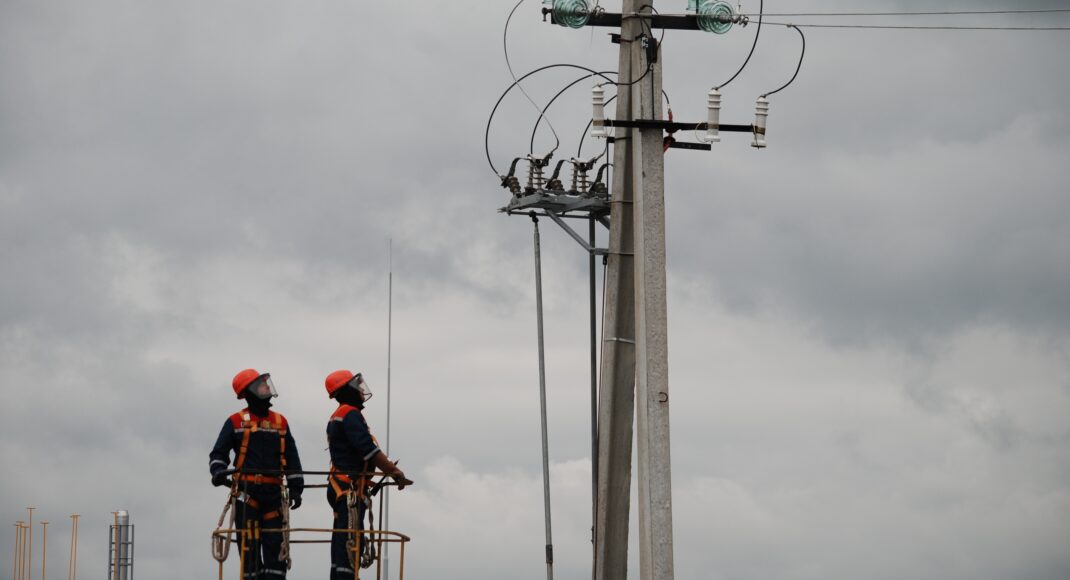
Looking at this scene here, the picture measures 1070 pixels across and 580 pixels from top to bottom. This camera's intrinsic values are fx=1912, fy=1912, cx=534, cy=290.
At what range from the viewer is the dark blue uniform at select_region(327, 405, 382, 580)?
69.4 ft

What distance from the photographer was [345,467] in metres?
21.4

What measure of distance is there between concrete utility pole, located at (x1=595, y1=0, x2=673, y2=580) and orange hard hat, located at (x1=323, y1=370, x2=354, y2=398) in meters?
3.78

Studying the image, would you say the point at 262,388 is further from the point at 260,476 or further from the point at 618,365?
the point at 618,365

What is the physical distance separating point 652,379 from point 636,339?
0.53 meters

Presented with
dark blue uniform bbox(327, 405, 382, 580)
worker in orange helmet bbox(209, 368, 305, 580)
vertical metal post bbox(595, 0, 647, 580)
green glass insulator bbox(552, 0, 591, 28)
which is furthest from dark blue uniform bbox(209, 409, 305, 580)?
green glass insulator bbox(552, 0, 591, 28)

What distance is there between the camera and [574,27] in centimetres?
2408

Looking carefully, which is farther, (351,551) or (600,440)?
(600,440)

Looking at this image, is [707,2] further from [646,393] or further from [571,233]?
[646,393]

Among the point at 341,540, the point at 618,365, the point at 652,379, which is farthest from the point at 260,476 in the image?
the point at 618,365

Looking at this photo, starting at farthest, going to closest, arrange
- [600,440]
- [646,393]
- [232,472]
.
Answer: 1. [600,440]
2. [646,393]
3. [232,472]

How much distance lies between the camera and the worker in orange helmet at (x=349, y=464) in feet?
69.4

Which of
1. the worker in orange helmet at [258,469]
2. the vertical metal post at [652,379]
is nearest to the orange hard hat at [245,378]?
the worker in orange helmet at [258,469]

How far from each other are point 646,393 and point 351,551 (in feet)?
13.6

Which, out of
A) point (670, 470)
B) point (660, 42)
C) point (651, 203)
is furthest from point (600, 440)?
point (660, 42)
